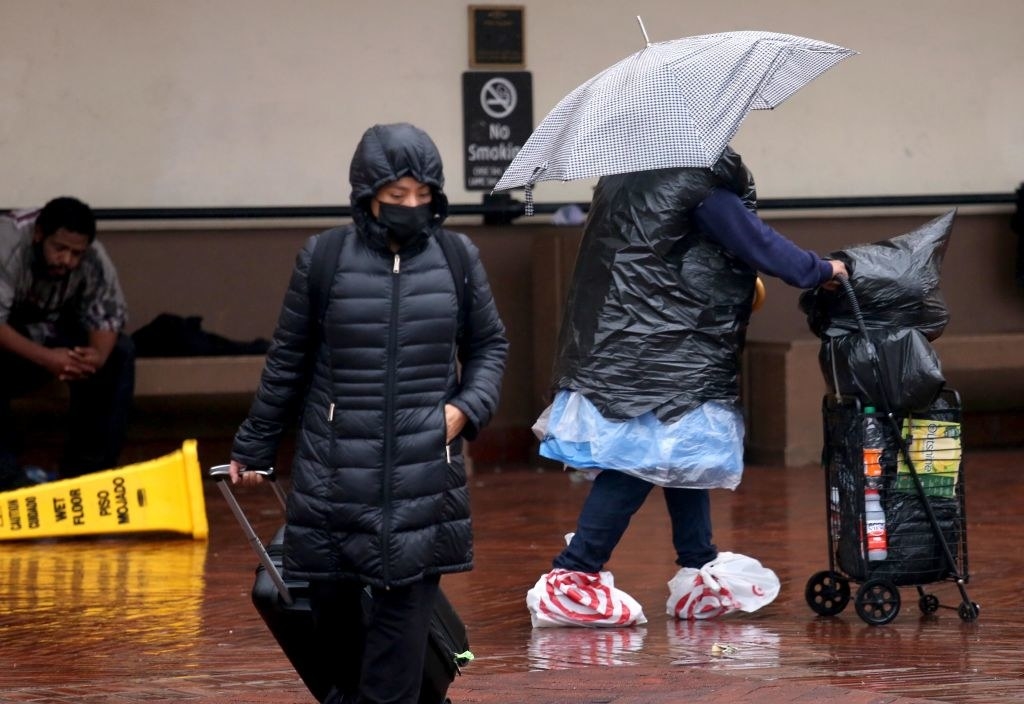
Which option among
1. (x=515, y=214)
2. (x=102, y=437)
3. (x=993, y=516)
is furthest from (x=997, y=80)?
(x=102, y=437)

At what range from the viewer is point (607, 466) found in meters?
5.25

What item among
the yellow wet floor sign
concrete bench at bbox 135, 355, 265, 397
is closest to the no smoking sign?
concrete bench at bbox 135, 355, 265, 397

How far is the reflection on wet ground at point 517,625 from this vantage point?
4.72 m

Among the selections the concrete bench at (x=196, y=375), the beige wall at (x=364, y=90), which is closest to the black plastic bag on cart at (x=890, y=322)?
the concrete bench at (x=196, y=375)

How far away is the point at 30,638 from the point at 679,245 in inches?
91.8

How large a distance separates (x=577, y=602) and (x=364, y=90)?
501 centimetres

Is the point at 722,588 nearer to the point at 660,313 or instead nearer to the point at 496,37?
the point at 660,313

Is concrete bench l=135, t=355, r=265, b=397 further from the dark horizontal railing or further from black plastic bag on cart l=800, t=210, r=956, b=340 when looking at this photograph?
black plastic bag on cart l=800, t=210, r=956, b=340

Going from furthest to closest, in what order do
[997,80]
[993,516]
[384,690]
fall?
[997,80] → [993,516] → [384,690]

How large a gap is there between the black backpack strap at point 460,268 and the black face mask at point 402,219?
5.5 inches

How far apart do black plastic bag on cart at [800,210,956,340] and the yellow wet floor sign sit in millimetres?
3139

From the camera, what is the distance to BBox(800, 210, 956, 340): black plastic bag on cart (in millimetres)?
5316

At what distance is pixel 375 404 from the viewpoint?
12.6ft

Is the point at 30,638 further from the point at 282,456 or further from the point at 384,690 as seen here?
the point at 282,456
